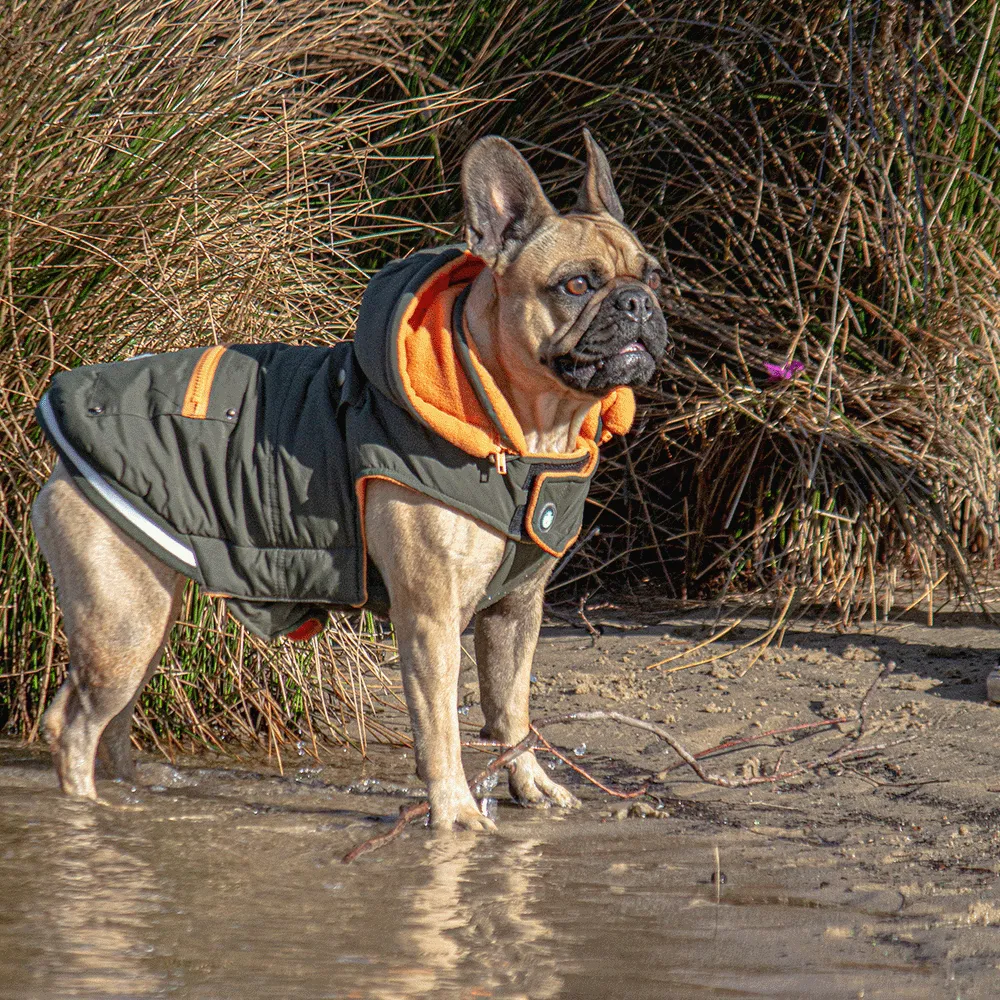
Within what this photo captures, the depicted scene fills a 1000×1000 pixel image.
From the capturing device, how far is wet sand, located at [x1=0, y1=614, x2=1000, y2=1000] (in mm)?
2699

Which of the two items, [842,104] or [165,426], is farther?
[842,104]

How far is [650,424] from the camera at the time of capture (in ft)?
21.3

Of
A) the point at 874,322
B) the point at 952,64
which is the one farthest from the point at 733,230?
the point at 952,64

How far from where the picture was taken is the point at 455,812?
152 inches

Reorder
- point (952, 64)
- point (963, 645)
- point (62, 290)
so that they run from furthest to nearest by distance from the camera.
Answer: point (952, 64)
point (963, 645)
point (62, 290)

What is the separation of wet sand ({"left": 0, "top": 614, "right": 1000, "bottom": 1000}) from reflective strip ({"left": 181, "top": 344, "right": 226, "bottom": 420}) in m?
1.19

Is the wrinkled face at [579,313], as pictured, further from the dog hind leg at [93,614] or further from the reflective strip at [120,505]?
the dog hind leg at [93,614]

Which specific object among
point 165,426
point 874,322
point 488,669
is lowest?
point 488,669

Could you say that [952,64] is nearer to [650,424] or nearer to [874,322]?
[874,322]

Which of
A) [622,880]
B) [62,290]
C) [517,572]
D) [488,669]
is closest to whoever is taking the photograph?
[622,880]

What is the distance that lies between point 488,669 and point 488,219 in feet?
4.64

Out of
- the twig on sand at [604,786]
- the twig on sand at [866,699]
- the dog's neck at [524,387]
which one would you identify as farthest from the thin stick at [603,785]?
the dog's neck at [524,387]

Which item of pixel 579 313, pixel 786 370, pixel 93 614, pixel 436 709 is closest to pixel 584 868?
pixel 436 709

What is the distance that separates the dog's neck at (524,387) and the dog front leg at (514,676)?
1.89ft
